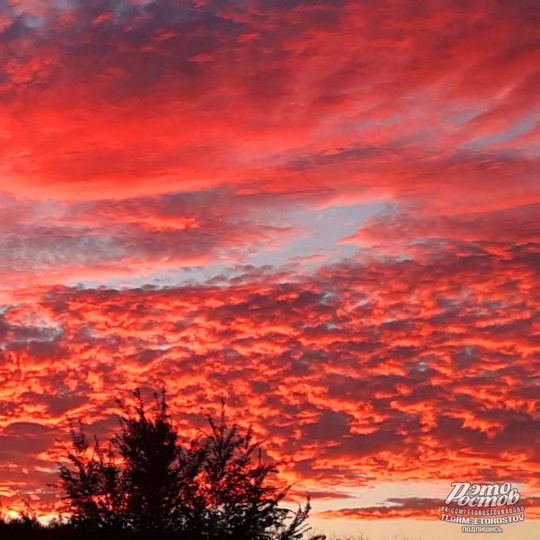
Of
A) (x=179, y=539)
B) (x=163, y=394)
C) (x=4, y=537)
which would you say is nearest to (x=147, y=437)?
(x=163, y=394)

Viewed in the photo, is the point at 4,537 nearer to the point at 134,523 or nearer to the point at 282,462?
the point at 134,523

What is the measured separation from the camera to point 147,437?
36625 millimetres

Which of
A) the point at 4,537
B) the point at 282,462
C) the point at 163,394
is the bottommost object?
the point at 4,537

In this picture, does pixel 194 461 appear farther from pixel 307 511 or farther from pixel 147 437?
pixel 307 511

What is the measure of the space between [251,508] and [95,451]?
5.41 metres

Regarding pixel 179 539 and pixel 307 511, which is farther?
pixel 307 511

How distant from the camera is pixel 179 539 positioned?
33.9m

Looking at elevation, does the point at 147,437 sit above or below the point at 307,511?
above

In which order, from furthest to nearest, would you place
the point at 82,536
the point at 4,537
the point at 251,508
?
the point at 251,508 < the point at 82,536 < the point at 4,537

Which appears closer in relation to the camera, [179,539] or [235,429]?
[179,539]

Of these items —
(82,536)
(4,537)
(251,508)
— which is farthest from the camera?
(251,508)

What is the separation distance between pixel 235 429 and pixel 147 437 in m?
2.95

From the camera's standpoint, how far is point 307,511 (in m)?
36.6

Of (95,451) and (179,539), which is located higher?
(95,451)
